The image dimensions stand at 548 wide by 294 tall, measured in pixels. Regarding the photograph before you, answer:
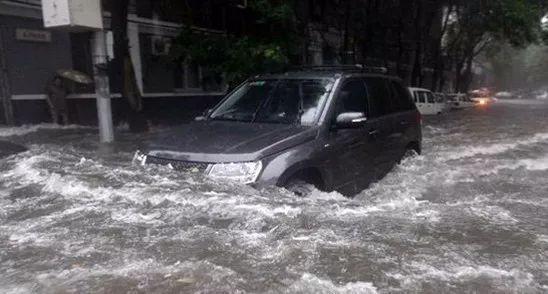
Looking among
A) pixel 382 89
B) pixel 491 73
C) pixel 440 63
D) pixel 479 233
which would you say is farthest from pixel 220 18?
pixel 491 73

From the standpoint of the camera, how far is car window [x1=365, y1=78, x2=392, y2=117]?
683cm

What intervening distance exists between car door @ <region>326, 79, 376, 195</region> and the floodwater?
0.25 m

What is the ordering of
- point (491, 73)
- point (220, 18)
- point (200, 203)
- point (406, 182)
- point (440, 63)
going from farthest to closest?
point (491, 73) → point (440, 63) → point (220, 18) → point (406, 182) → point (200, 203)

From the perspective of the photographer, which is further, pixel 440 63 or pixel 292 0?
pixel 440 63

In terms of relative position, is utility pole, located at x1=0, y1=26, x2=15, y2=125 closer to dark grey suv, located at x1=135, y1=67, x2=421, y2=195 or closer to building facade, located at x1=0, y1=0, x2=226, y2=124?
building facade, located at x1=0, y1=0, x2=226, y2=124

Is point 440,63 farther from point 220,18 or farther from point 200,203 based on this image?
point 200,203

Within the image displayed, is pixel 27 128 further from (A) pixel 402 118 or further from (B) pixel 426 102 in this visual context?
(B) pixel 426 102

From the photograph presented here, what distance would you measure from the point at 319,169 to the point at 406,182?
6.67 ft

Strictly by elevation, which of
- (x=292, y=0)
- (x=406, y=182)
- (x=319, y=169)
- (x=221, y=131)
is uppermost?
(x=292, y=0)

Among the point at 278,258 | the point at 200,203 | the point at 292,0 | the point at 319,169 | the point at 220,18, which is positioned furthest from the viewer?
the point at 220,18

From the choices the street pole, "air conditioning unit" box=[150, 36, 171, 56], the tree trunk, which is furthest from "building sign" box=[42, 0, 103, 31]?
"air conditioning unit" box=[150, 36, 171, 56]

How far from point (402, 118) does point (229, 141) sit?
10.3 feet

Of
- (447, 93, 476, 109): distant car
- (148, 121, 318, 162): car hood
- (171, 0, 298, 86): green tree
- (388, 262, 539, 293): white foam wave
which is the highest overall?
(171, 0, 298, 86): green tree

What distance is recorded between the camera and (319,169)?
553cm
